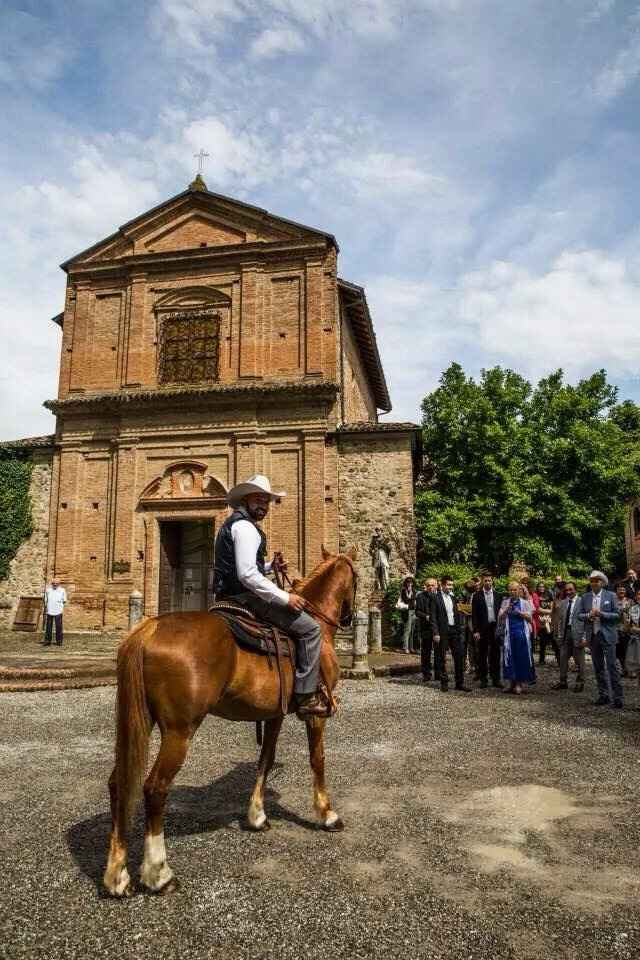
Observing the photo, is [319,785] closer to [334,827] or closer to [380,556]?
[334,827]

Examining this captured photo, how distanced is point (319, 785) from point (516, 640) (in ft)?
24.0

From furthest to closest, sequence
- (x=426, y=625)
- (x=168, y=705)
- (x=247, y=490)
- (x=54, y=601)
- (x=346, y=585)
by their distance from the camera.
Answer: (x=54, y=601) < (x=426, y=625) < (x=346, y=585) < (x=247, y=490) < (x=168, y=705)

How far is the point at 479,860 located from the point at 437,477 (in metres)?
23.1

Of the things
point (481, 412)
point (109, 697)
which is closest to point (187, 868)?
point (109, 697)

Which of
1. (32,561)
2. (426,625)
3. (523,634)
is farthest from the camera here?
(32,561)

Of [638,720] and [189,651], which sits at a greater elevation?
[189,651]

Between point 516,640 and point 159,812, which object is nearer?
point 159,812

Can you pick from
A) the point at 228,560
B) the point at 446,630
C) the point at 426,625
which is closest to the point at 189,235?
the point at 426,625

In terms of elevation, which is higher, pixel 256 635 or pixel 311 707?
pixel 256 635

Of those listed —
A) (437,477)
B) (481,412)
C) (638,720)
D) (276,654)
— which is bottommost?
(638,720)

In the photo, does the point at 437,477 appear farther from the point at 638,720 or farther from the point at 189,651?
the point at 189,651

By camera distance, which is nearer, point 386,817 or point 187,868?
point 187,868

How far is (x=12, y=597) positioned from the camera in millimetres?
20625

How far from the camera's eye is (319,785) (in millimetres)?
4629
